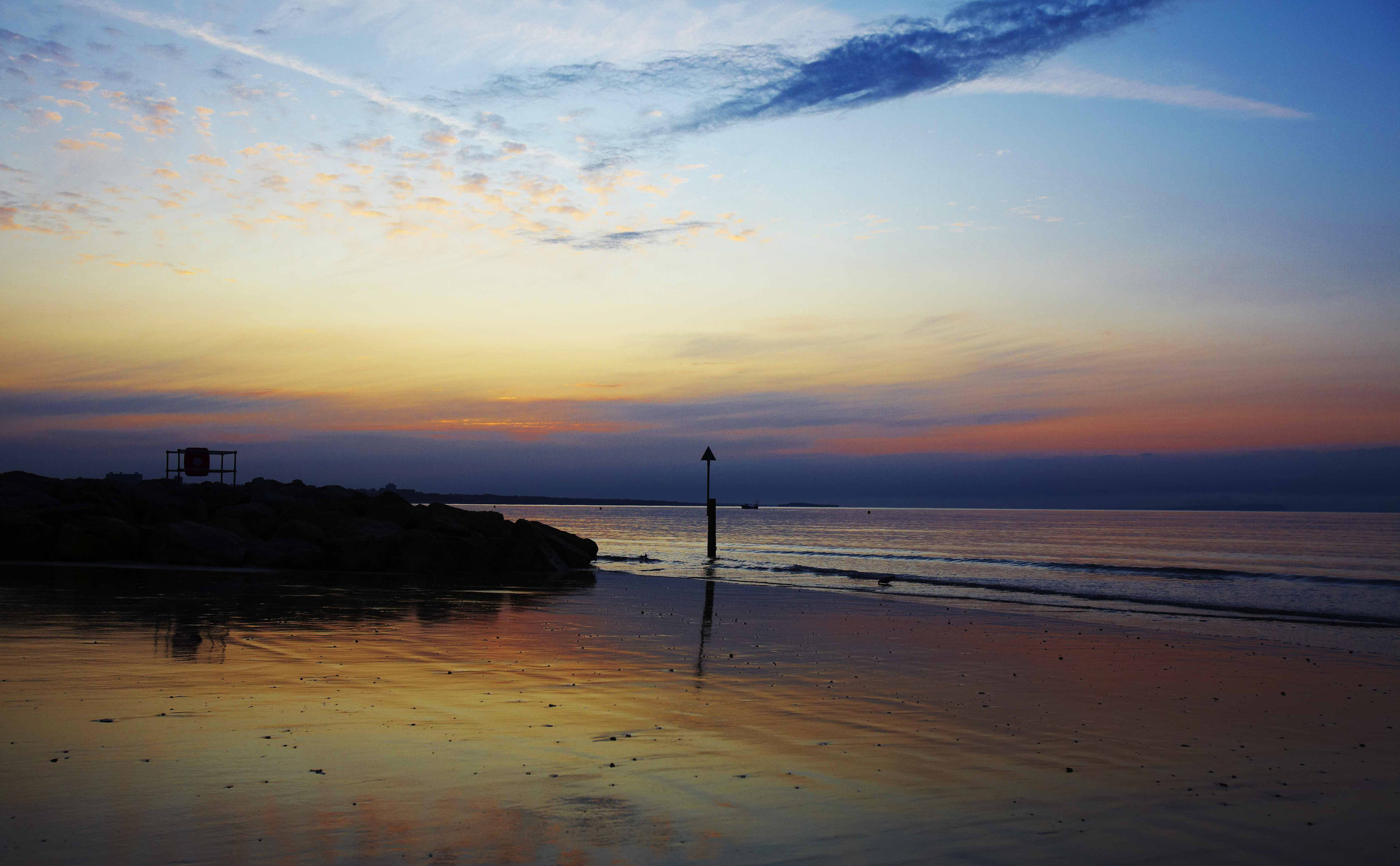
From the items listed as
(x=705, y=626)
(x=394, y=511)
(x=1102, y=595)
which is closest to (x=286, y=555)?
(x=394, y=511)

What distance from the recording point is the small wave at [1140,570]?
33781 millimetres

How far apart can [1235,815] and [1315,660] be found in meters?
9.65

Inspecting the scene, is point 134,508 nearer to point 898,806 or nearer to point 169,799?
point 169,799

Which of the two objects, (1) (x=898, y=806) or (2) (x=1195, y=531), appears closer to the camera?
(1) (x=898, y=806)

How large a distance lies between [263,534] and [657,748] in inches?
954

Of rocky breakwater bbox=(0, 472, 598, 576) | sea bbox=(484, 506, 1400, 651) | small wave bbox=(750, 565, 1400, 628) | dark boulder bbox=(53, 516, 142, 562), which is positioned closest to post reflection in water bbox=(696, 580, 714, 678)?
sea bbox=(484, 506, 1400, 651)

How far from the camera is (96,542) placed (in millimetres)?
23562

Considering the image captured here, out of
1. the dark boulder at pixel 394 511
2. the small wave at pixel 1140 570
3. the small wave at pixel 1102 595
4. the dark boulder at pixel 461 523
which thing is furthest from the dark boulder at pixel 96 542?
the small wave at pixel 1140 570

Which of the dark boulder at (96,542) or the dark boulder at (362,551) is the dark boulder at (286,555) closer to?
the dark boulder at (362,551)

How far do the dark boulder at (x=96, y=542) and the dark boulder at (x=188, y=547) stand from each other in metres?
0.42

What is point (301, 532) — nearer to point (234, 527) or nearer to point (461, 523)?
point (234, 527)

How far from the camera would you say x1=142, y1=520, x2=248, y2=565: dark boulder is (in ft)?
77.2

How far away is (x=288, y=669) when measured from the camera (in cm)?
979

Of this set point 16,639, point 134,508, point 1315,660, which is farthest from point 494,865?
point 134,508
